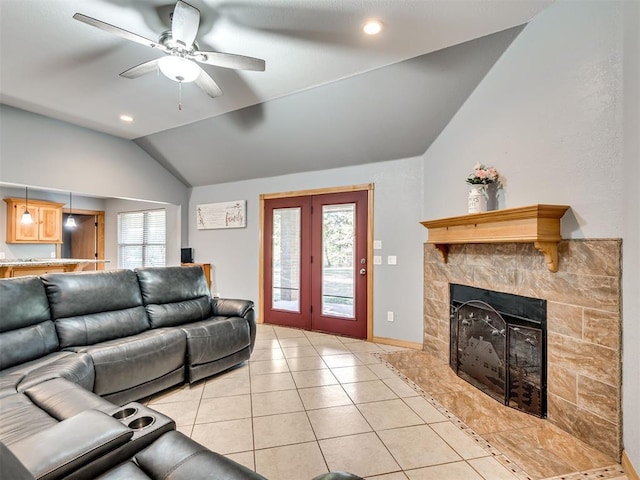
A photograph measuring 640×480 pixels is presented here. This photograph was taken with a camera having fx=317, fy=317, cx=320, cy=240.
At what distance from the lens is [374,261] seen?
14.0ft

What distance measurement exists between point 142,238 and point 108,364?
5.07m

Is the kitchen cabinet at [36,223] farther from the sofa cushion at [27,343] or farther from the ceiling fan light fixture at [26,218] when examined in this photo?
the sofa cushion at [27,343]

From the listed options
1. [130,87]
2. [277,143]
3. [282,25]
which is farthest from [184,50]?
[277,143]

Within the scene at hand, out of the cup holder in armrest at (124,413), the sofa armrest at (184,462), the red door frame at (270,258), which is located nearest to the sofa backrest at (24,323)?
the cup holder in armrest at (124,413)

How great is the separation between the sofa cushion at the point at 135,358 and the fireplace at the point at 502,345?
2667 mm

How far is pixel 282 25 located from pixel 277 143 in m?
2.05

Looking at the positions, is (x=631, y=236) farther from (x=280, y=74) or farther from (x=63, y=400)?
(x=63, y=400)

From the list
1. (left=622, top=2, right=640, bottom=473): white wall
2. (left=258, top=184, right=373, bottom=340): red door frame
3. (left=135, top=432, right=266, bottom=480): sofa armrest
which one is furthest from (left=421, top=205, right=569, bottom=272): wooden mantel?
(left=135, top=432, right=266, bottom=480): sofa armrest

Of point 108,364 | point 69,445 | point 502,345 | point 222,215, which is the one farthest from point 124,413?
point 222,215

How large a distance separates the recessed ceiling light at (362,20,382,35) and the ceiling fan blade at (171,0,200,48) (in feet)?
3.87

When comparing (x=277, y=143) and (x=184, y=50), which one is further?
(x=277, y=143)

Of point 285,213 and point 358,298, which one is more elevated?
point 285,213

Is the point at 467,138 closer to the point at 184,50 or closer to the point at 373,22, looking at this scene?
the point at 373,22

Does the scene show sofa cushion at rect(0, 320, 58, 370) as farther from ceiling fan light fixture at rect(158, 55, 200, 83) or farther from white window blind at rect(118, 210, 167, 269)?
white window blind at rect(118, 210, 167, 269)
